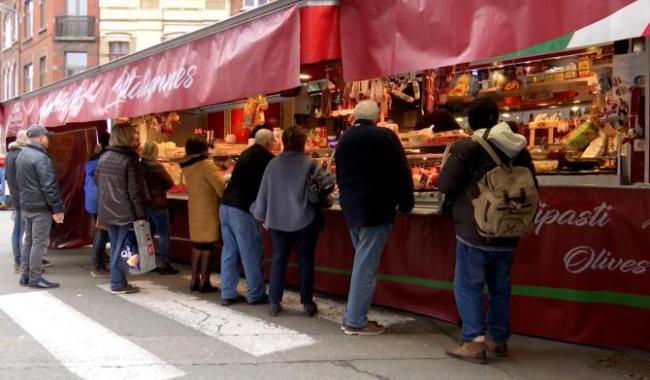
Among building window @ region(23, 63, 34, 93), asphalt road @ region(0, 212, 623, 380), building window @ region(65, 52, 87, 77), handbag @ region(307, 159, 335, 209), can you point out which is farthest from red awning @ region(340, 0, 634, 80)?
building window @ region(23, 63, 34, 93)

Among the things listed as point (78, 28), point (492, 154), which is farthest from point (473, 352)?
point (78, 28)

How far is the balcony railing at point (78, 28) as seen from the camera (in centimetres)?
3356

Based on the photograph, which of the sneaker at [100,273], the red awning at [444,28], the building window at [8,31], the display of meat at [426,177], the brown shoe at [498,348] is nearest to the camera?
the red awning at [444,28]

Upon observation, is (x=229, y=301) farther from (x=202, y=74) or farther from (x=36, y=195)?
(x=36, y=195)

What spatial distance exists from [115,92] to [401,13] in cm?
464

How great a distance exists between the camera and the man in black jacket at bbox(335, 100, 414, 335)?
16.6 feet

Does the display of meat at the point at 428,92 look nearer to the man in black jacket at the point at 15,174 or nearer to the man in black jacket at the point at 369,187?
the man in black jacket at the point at 369,187

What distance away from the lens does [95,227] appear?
28.4 feet

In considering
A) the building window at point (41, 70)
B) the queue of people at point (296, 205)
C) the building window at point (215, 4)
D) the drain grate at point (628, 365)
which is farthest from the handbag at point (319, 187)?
the building window at point (41, 70)

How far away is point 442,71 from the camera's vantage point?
279 inches

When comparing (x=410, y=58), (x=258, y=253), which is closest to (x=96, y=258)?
(x=258, y=253)

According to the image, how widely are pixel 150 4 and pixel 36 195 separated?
70.6 feet

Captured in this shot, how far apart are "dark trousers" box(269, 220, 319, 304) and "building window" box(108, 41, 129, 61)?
1024 inches

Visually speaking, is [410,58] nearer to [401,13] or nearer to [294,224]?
[401,13]
